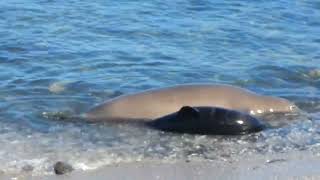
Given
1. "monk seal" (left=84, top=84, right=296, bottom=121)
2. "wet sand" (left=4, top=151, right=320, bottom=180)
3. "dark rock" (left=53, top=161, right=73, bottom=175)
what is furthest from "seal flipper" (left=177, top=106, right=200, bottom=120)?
"dark rock" (left=53, top=161, right=73, bottom=175)

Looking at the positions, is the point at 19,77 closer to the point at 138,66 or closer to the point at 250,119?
the point at 138,66

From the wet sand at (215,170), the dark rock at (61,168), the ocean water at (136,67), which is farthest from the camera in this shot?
the ocean water at (136,67)

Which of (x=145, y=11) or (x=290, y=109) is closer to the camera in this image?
(x=290, y=109)

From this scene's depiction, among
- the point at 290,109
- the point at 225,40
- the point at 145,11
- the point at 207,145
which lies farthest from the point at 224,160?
the point at 145,11

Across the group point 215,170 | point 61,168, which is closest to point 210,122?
point 215,170

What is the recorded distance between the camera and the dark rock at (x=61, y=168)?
7480 mm

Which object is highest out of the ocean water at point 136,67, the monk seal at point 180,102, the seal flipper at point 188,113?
the seal flipper at point 188,113

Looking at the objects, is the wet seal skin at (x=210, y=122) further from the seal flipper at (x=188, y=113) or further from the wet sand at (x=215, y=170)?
the wet sand at (x=215, y=170)

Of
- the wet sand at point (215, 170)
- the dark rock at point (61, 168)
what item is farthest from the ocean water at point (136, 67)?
the wet sand at point (215, 170)

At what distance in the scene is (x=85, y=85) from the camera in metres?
10.8

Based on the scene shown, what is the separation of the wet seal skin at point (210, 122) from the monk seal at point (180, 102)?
1.60ft

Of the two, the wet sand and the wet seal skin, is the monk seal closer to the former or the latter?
the wet seal skin

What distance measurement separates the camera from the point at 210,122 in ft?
Answer: 29.3

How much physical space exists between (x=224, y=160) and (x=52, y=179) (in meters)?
1.58
